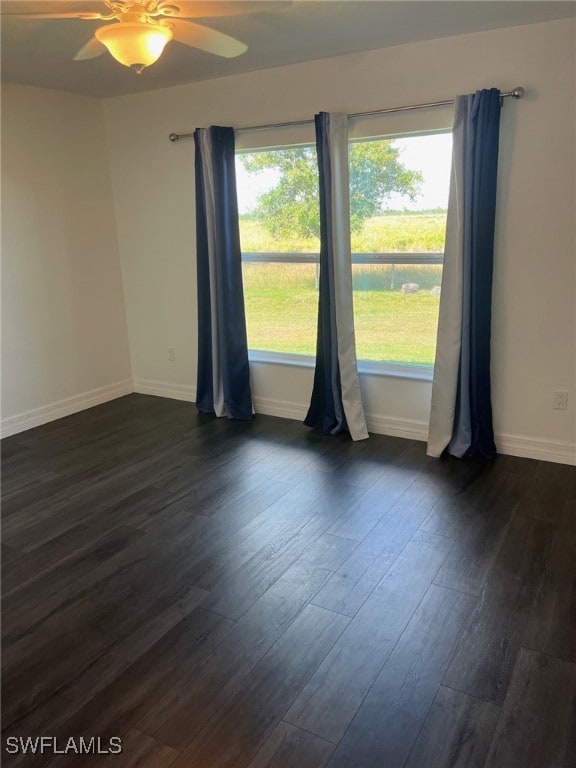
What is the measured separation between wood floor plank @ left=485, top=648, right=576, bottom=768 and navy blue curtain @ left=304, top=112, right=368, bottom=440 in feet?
7.08

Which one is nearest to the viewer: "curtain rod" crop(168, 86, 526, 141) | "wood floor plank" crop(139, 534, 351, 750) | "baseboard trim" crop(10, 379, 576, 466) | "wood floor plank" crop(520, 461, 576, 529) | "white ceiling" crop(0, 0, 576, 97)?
"wood floor plank" crop(139, 534, 351, 750)

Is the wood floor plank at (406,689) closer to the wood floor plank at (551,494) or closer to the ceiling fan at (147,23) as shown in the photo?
the wood floor plank at (551,494)

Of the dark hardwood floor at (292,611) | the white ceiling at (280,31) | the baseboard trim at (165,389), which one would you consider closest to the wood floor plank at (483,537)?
the dark hardwood floor at (292,611)

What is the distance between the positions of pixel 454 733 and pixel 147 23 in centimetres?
270

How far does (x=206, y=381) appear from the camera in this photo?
4582 mm

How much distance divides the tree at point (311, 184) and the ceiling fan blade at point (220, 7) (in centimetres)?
133

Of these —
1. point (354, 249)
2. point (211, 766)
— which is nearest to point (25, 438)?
point (354, 249)

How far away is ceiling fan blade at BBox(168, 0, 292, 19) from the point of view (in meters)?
2.35

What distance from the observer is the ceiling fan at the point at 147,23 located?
7.06ft

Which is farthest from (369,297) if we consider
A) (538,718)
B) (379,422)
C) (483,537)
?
(538,718)

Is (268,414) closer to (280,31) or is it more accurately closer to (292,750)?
(280,31)

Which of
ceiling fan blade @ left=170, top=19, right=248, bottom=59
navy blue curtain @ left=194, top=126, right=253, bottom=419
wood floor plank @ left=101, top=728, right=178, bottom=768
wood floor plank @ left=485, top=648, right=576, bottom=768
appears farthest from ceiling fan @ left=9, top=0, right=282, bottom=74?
wood floor plank @ left=485, top=648, right=576, bottom=768

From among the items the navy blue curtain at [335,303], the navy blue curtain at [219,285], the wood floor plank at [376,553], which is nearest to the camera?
the wood floor plank at [376,553]

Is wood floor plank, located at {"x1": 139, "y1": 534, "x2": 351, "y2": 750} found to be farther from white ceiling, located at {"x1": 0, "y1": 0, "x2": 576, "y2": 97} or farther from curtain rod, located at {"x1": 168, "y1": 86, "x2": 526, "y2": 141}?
curtain rod, located at {"x1": 168, "y1": 86, "x2": 526, "y2": 141}
